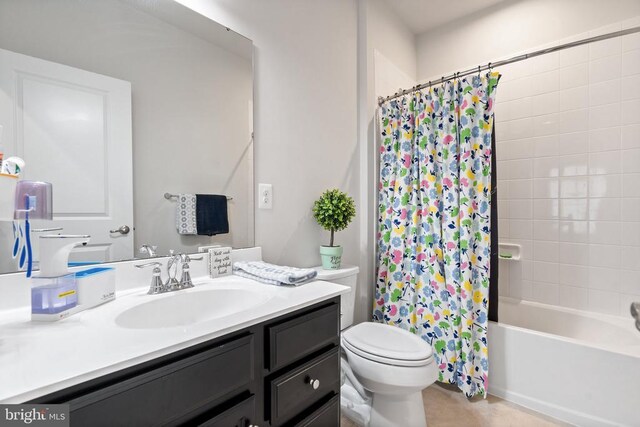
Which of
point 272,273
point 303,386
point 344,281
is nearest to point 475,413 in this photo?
point 344,281

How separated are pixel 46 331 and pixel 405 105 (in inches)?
82.8

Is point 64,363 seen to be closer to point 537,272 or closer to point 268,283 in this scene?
point 268,283

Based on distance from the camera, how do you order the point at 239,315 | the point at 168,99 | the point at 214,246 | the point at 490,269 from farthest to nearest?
1. the point at 490,269
2. the point at 214,246
3. the point at 168,99
4. the point at 239,315

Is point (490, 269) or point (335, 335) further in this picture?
point (490, 269)

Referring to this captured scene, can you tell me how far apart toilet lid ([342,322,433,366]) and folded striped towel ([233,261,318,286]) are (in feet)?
1.69

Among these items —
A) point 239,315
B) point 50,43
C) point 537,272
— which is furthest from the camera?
point 537,272

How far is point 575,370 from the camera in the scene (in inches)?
60.7

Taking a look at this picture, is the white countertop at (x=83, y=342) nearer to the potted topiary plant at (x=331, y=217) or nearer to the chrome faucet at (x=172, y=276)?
the chrome faucet at (x=172, y=276)

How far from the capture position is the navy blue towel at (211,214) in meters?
1.30

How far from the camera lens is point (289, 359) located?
0.90 m

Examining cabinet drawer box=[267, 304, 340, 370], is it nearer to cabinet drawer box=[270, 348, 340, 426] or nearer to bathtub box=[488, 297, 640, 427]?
cabinet drawer box=[270, 348, 340, 426]

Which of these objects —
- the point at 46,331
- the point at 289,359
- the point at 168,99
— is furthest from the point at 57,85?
the point at 289,359

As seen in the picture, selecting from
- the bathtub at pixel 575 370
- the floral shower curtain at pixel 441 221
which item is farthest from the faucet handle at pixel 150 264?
the bathtub at pixel 575 370

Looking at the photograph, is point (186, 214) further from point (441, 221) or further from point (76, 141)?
point (441, 221)
